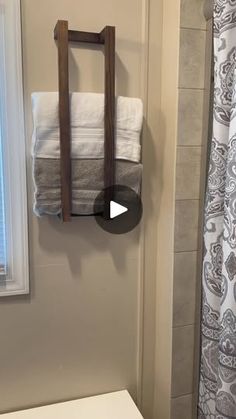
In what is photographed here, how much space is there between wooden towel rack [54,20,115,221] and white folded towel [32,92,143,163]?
3 cm

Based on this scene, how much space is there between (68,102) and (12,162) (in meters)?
0.31

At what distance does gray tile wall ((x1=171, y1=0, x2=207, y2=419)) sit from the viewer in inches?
51.1

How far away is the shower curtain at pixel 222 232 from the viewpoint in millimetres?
1045

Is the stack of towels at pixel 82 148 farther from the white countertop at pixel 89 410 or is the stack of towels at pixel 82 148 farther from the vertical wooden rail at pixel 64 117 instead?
the white countertop at pixel 89 410

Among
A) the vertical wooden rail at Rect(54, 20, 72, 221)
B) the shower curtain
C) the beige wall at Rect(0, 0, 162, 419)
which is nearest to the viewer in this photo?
the shower curtain

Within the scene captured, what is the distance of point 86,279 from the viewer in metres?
1.49

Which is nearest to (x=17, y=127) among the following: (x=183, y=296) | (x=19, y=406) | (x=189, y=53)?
(x=189, y=53)

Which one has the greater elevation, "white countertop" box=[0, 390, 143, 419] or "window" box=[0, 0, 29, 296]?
"window" box=[0, 0, 29, 296]

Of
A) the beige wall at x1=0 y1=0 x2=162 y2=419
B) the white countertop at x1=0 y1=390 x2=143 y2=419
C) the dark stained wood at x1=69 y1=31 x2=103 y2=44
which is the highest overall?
the dark stained wood at x1=69 y1=31 x2=103 y2=44

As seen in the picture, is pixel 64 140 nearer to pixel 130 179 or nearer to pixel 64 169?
pixel 64 169

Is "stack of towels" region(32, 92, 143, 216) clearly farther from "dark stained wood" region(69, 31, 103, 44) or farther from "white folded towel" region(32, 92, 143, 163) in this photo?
"dark stained wood" region(69, 31, 103, 44)

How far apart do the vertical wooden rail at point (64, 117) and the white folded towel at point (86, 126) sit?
0.09ft

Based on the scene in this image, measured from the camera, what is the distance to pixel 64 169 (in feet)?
4.22
